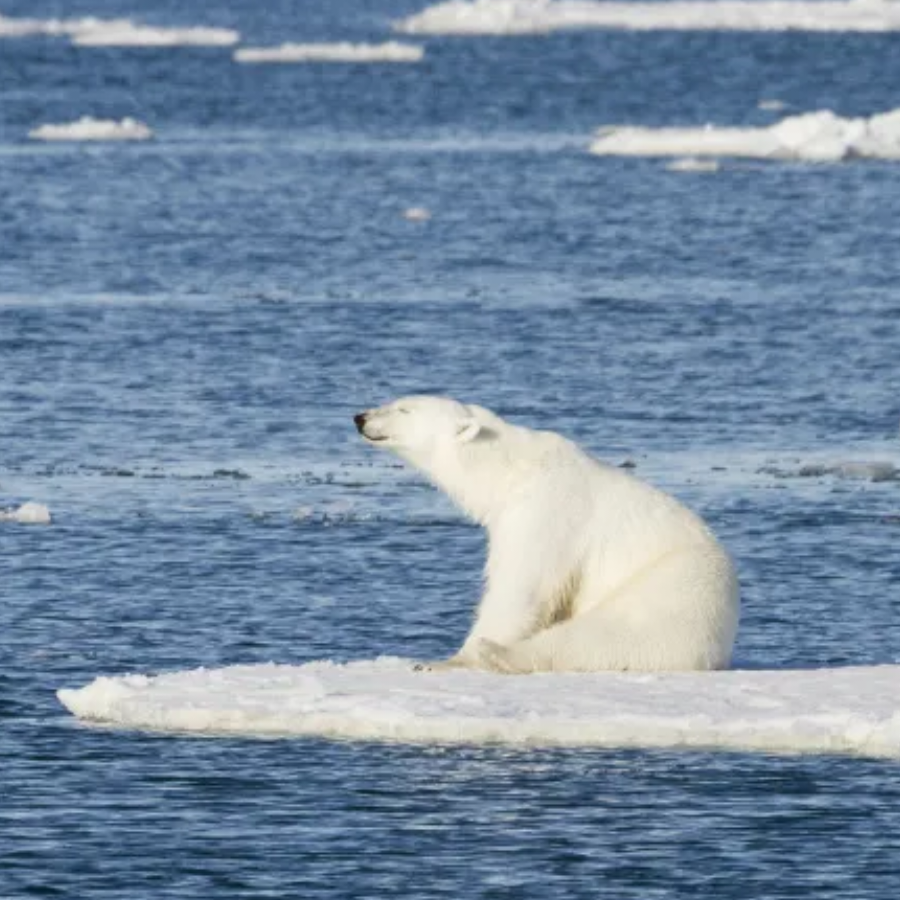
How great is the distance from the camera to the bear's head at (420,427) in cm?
1395

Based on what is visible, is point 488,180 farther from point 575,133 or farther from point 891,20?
point 891,20

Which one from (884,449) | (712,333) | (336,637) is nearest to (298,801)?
(336,637)

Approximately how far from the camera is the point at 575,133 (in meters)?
58.7

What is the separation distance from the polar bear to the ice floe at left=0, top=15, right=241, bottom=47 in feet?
262

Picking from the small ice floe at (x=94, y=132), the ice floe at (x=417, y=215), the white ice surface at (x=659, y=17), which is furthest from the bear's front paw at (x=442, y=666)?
the white ice surface at (x=659, y=17)

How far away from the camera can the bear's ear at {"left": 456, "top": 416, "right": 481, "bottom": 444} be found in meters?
14.0

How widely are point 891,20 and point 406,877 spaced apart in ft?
302

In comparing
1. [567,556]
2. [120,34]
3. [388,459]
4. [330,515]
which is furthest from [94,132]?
[567,556]

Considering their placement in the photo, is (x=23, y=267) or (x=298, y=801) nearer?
(x=298, y=801)

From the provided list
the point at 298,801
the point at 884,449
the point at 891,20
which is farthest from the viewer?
the point at 891,20

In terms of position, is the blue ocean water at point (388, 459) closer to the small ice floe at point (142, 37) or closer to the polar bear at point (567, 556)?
the polar bear at point (567, 556)

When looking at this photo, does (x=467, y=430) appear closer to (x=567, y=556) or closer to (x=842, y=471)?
(x=567, y=556)

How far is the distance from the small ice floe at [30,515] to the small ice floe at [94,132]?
119 feet

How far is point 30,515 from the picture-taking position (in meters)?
19.1
